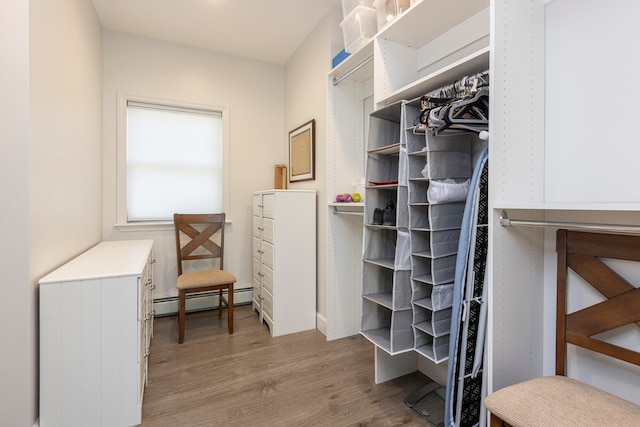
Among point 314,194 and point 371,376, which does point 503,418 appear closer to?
point 371,376

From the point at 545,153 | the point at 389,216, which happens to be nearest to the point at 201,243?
the point at 389,216

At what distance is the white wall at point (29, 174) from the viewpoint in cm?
140

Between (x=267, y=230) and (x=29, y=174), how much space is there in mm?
1731

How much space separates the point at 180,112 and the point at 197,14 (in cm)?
97

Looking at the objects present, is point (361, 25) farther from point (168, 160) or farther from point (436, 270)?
point (168, 160)

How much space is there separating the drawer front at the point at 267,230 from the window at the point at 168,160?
78cm

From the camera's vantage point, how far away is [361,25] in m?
2.12

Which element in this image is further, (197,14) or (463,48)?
(197,14)

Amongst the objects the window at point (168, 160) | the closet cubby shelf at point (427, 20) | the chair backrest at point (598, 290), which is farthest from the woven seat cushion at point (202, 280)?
the chair backrest at point (598, 290)

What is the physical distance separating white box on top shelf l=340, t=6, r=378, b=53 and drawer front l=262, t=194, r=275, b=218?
1.37 m

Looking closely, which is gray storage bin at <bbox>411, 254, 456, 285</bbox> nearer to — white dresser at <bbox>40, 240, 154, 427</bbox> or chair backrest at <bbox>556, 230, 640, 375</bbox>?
chair backrest at <bbox>556, 230, 640, 375</bbox>

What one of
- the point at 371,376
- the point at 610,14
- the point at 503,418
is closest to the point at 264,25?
the point at 610,14

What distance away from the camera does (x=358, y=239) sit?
9.05 ft

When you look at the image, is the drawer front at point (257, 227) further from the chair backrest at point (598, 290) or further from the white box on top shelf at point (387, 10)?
the chair backrest at point (598, 290)
